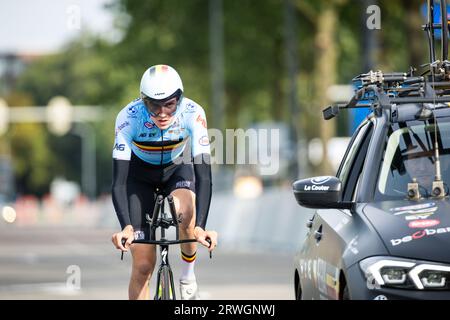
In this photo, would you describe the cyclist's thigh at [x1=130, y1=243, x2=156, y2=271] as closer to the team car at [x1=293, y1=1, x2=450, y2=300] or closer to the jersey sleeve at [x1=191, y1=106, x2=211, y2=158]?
the jersey sleeve at [x1=191, y1=106, x2=211, y2=158]

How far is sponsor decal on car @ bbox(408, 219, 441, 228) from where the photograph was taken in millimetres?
7086

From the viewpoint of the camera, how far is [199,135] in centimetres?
939

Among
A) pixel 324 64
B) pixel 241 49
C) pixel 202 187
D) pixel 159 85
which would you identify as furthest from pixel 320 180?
pixel 241 49

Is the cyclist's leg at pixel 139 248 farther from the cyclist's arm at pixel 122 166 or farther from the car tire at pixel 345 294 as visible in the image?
the car tire at pixel 345 294

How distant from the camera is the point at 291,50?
49.0 metres

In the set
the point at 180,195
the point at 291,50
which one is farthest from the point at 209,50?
the point at 180,195

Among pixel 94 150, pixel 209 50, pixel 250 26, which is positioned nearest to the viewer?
pixel 250 26

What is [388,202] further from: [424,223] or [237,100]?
[237,100]

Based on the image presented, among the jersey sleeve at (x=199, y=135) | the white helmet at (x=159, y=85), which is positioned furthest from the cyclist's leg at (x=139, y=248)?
the white helmet at (x=159, y=85)

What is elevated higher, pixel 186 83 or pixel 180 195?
pixel 186 83
